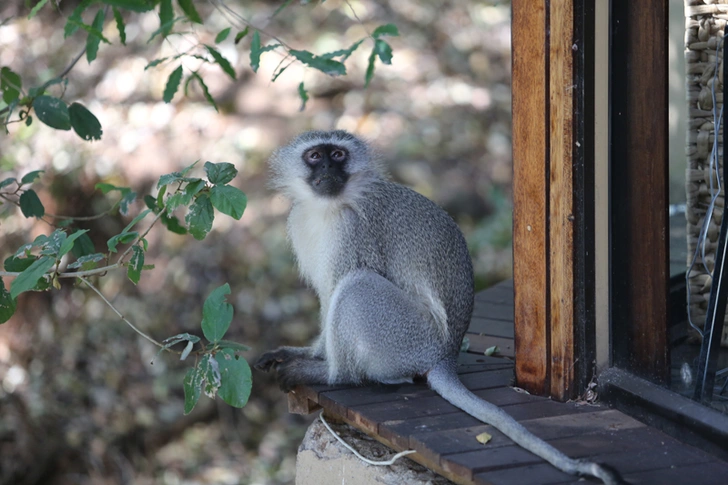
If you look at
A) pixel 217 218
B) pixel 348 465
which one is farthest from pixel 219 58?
pixel 217 218

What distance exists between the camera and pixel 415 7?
372 inches

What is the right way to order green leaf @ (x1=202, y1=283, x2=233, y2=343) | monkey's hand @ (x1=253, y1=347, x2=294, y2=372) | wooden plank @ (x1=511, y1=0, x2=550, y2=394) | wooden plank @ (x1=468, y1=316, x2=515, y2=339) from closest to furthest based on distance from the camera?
1. green leaf @ (x1=202, y1=283, x2=233, y2=343)
2. wooden plank @ (x1=511, y1=0, x2=550, y2=394)
3. monkey's hand @ (x1=253, y1=347, x2=294, y2=372)
4. wooden plank @ (x1=468, y1=316, x2=515, y2=339)

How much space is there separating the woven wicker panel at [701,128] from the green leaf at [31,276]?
2.53 m

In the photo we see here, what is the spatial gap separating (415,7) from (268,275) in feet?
12.4

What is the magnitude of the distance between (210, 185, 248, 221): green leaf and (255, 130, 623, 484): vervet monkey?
3.25 ft

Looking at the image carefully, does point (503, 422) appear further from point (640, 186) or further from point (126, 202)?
point (126, 202)

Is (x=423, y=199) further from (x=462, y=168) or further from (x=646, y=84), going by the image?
(x=462, y=168)

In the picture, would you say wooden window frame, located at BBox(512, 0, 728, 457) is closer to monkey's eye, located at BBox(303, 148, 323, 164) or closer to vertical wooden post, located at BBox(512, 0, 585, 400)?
vertical wooden post, located at BBox(512, 0, 585, 400)

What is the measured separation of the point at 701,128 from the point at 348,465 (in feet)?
6.52

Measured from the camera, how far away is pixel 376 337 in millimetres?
3672

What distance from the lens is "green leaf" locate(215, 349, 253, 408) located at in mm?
2740

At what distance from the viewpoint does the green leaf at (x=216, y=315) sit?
2.78m

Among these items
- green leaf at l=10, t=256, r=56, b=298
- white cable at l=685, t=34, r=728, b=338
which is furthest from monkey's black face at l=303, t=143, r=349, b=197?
white cable at l=685, t=34, r=728, b=338

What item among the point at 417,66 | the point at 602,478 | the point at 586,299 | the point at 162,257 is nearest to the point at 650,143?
the point at 586,299
